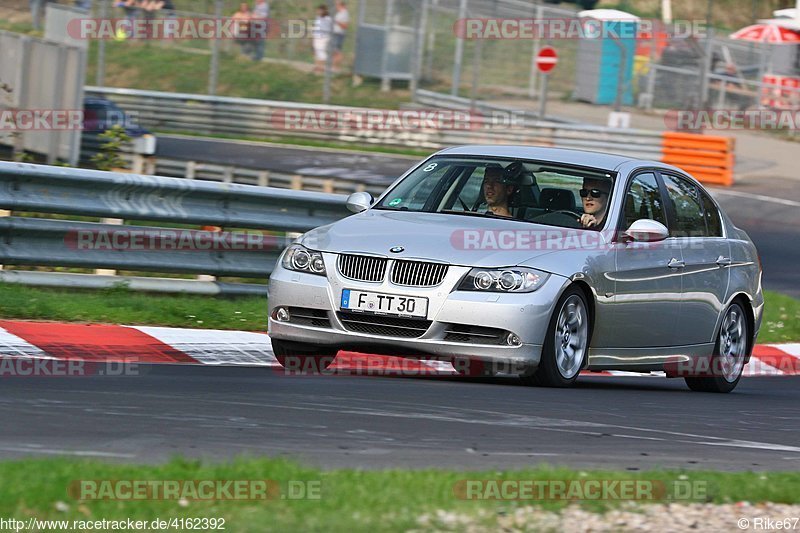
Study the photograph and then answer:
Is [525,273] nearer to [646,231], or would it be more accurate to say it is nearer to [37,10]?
[646,231]

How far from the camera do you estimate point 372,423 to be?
21.7ft

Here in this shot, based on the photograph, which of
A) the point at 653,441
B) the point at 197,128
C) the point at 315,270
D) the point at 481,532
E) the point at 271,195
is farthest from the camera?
the point at 197,128

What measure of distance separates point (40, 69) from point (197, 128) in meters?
12.2

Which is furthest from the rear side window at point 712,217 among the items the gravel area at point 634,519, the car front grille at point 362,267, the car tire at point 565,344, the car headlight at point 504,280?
the gravel area at point 634,519

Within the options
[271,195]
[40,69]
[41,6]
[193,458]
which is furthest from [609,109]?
[193,458]

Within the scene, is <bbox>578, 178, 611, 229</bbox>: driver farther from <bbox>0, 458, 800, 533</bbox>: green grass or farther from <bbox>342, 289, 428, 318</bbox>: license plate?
<bbox>0, 458, 800, 533</bbox>: green grass

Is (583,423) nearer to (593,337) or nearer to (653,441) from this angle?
(653,441)

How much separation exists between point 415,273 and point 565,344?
3.49 feet

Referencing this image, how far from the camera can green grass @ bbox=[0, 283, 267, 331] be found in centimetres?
1004

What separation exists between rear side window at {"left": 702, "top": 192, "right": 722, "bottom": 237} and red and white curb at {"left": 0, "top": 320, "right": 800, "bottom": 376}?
6.97ft

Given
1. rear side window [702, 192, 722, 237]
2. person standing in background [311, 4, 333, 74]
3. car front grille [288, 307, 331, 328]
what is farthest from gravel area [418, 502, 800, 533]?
person standing in background [311, 4, 333, 74]

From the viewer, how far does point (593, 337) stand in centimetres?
895

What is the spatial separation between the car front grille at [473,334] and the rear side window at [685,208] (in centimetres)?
Result: 217

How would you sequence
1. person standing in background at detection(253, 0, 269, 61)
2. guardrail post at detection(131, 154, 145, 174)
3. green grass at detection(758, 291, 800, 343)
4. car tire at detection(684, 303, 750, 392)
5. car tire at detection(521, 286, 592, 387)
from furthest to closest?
person standing in background at detection(253, 0, 269, 61)
guardrail post at detection(131, 154, 145, 174)
green grass at detection(758, 291, 800, 343)
car tire at detection(684, 303, 750, 392)
car tire at detection(521, 286, 592, 387)
